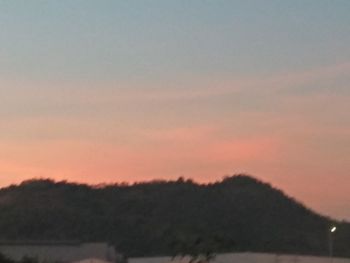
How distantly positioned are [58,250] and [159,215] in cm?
1765

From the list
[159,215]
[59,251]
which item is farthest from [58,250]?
[159,215]

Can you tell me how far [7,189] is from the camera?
7731 cm

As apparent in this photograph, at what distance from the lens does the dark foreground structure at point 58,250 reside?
5134 centimetres

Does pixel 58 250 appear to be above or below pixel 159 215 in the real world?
below

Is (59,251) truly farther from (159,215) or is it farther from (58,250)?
(159,215)

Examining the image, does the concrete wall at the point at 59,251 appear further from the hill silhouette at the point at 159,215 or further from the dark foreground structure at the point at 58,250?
the hill silhouette at the point at 159,215

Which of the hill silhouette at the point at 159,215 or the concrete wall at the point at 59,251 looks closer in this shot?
the concrete wall at the point at 59,251

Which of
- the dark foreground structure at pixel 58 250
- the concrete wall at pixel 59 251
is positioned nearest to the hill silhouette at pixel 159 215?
the dark foreground structure at pixel 58 250

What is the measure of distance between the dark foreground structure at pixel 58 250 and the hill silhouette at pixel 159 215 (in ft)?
21.4

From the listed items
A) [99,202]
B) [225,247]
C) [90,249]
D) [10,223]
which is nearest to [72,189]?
[99,202]

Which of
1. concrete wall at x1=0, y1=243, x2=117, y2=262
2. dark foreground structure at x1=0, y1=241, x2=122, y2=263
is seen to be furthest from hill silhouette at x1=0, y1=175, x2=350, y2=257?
concrete wall at x1=0, y1=243, x2=117, y2=262

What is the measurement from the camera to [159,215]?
71.1 metres

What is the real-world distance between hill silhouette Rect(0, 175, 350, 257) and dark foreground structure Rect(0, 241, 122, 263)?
256 inches

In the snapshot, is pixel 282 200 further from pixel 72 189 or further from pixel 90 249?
pixel 90 249
